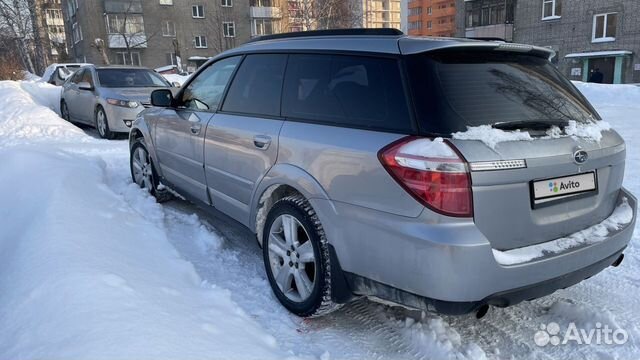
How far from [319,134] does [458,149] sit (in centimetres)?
88

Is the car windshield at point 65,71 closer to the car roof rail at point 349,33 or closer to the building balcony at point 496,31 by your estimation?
the car roof rail at point 349,33

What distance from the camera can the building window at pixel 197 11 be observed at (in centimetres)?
4716

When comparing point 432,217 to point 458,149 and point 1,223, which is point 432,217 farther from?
point 1,223

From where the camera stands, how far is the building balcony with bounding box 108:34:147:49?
44.1 metres

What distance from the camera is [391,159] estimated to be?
2.29m

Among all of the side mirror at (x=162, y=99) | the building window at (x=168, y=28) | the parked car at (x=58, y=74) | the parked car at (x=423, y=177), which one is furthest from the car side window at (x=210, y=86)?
the building window at (x=168, y=28)

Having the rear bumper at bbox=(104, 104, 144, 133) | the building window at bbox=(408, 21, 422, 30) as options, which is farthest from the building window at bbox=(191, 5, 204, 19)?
the building window at bbox=(408, 21, 422, 30)

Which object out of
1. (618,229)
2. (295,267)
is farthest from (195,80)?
(618,229)

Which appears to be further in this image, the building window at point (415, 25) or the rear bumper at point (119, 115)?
the building window at point (415, 25)

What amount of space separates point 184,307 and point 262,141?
3.88 ft

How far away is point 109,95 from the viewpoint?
31.7 ft

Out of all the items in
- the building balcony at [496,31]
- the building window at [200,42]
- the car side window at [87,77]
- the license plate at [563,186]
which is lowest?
the license plate at [563,186]

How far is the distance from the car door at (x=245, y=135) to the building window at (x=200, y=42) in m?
47.2

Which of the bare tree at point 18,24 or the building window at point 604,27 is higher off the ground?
the bare tree at point 18,24
